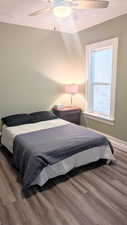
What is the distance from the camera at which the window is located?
354cm

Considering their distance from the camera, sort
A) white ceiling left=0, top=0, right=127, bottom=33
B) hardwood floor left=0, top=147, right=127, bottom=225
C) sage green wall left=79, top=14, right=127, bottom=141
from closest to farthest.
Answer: hardwood floor left=0, top=147, right=127, bottom=225 < white ceiling left=0, top=0, right=127, bottom=33 < sage green wall left=79, top=14, right=127, bottom=141

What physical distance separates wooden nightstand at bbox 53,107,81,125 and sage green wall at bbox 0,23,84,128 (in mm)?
281

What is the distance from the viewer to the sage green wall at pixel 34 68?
372 centimetres

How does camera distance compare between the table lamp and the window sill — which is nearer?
the window sill

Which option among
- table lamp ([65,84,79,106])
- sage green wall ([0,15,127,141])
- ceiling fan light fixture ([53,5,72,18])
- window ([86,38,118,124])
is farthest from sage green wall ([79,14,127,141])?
ceiling fan light fixture ([53,5,72,18])

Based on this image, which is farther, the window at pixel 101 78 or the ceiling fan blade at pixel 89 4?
the window at pixel 101 78

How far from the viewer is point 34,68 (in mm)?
4078

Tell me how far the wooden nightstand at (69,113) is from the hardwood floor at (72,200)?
5.68 feet

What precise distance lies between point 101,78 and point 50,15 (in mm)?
1722

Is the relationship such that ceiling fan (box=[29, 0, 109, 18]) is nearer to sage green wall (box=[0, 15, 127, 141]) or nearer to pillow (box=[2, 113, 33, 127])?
sage green wall (box=[0, 15, 127, 141])

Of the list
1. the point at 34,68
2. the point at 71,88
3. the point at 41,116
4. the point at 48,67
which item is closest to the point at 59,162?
the point at 41,116

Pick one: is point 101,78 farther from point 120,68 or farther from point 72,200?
point 72,200

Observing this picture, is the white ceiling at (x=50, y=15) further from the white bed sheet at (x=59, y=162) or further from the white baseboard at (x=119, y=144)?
the white baseboard at (x=119, y=144)

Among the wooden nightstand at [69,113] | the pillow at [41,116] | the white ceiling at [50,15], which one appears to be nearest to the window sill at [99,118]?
the wooden nightstand at [69,113]
